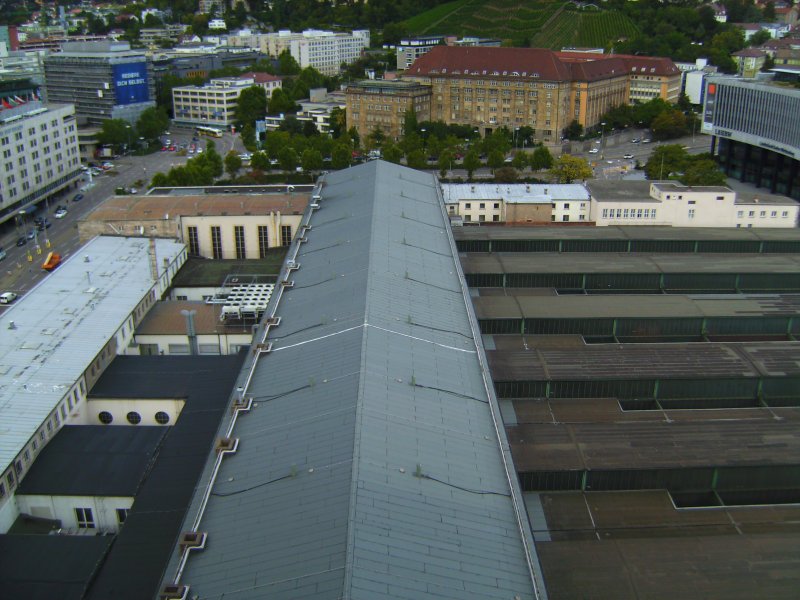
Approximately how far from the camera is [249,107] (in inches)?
3177

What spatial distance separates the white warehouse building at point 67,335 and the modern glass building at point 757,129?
4009 centimetres

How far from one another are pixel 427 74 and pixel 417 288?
192ft

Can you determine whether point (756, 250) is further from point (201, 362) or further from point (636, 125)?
point (636, 125)

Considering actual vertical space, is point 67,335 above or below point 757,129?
below

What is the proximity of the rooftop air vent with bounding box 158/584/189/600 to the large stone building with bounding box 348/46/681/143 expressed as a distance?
65644mm

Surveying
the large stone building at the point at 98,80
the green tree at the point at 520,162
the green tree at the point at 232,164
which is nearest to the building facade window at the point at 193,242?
the green tree at the point at 232,164

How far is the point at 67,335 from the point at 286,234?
537 inches

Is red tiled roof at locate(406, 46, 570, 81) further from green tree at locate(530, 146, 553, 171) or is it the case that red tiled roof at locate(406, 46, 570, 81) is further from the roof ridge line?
the roof ridge line

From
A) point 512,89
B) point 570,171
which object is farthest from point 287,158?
point 512,89

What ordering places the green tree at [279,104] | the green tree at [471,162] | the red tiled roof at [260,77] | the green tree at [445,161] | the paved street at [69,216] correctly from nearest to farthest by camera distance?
the paved street at [69,216]
the green tree at [471,162]
the green tree at [445,161]
the green tree at [279,104]
the red tiled roof at [260,77]

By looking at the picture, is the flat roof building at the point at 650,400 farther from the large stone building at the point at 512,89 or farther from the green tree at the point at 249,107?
the green tree at the point at 249,107

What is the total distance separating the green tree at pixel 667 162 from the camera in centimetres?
5434

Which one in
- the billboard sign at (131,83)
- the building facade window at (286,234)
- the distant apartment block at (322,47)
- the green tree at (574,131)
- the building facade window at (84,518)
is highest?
the distant apartment block at (322,47)

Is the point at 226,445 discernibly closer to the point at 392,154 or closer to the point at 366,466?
the point at 366,466
